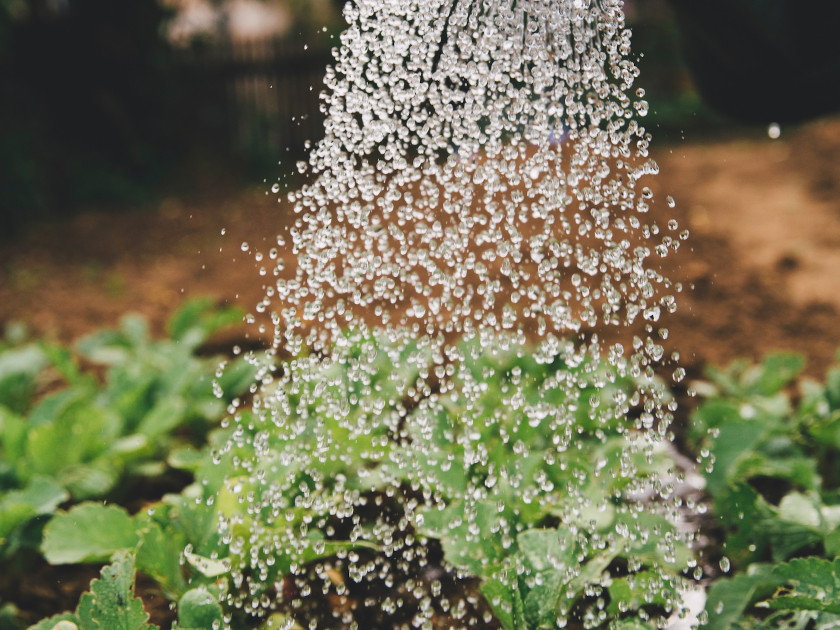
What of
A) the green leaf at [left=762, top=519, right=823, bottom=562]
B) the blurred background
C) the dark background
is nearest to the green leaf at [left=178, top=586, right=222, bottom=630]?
the blurred background

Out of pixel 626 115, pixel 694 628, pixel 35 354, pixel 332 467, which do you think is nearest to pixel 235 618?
pixel 332 467

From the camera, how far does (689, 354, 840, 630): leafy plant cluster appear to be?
4.86ft

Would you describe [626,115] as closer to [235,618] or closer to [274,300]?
[235,618]

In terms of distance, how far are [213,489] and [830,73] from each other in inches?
71.6

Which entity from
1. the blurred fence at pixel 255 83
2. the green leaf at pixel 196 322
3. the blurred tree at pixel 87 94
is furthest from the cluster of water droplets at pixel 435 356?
the blurred fence at pixel 255 83

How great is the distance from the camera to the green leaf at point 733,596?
5.03ft

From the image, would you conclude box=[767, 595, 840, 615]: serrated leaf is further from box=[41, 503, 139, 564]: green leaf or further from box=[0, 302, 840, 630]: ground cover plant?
box=[41, 503, 139, 564]: green leaf

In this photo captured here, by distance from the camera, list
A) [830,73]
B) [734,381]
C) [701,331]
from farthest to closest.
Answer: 1. [701,331]
2. [734,381]
3. [830,73]

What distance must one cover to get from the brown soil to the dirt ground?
11 millimetres

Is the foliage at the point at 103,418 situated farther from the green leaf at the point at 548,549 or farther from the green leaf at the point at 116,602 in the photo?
the green leaf at the point at 548,549

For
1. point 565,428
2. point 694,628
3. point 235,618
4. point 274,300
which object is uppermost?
point 274,300

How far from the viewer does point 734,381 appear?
2.67 meters

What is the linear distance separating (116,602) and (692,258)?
3.89 metres

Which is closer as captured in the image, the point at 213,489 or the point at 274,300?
the point at 213,489
